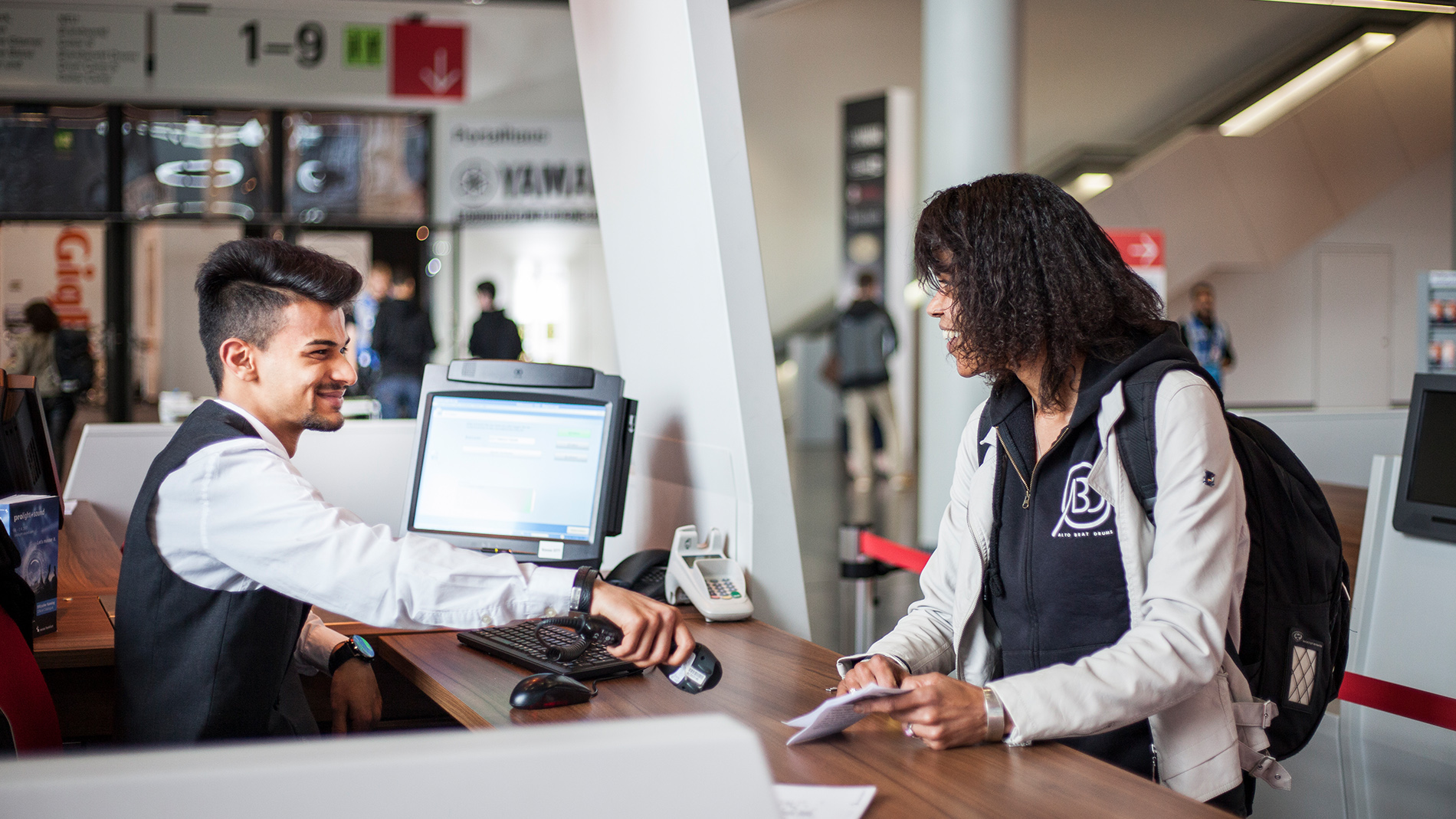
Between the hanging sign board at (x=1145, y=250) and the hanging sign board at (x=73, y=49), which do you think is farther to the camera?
the hanging sign board at (x=73, y=49)

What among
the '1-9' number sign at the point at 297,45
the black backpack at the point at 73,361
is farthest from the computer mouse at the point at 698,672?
the '1-9' number sign at the point at 297,45

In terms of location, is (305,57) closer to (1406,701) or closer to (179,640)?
(179,640)

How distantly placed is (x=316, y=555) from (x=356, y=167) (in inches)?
354

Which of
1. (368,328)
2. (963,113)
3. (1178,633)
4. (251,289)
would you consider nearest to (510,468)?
(251,289)

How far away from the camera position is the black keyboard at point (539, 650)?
1709mm

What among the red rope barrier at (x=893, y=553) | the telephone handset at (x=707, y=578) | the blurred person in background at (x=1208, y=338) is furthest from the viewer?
the blurred person in background at (x=1208, y=338)

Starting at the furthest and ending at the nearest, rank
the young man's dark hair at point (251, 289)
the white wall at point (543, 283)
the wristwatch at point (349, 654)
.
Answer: the white wall at point (543, 283) < the wristwatch at point (349, 654) < the young man's dark hair at point (251, 289)

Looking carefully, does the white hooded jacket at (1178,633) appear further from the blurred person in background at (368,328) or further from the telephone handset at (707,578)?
the blurred person in background at (368,328)

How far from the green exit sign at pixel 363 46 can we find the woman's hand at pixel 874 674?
9.26 meters

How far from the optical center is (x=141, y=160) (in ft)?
30.3

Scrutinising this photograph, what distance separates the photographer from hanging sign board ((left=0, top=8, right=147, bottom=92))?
29.0 ft

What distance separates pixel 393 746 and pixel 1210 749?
1.08 metres

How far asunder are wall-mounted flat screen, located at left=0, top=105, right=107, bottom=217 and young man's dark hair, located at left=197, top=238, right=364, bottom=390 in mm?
8806

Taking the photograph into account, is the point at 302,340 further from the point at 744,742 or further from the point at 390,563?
the point at 744,742
